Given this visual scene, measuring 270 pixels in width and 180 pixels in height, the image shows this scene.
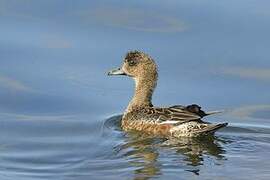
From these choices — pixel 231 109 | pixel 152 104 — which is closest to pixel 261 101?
pixel 231 109

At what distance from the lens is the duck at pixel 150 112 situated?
451 inches

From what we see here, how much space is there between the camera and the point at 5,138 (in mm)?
11328

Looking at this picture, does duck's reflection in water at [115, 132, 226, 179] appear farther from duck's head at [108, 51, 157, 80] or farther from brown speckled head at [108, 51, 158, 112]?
duck's head at [108, 51, 157, 80]

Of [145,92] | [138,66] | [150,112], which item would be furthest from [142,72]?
[150,112]

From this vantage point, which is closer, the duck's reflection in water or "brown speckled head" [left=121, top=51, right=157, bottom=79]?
the duck's reflection in water

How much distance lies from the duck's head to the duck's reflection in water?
1.08m

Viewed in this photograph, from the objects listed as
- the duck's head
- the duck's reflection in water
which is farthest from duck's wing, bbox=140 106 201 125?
the duck's head

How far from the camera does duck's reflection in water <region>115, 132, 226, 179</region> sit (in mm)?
10094

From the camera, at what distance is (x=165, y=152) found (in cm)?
1078

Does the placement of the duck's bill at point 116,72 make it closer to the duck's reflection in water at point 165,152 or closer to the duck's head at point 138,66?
the duck's head at point 138,66

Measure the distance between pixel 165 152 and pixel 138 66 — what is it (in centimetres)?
224

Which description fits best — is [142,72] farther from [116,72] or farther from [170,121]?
[170,121]

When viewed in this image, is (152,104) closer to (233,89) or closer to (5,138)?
(233,89)

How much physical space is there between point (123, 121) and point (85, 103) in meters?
0.62
